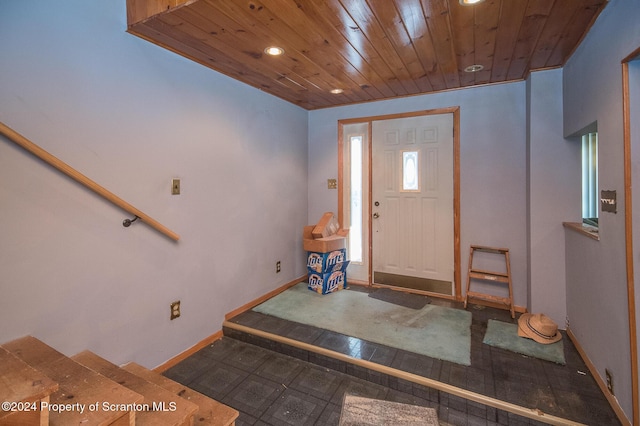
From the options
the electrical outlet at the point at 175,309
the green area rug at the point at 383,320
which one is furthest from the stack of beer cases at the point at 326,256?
the electrical outlet at the point at 175,309

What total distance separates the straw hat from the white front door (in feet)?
2.78

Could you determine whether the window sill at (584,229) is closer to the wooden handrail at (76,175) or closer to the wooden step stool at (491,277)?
the wooden step stool at (491,277)

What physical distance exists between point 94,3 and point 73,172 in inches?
39.9

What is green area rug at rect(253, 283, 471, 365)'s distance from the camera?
91.4 inches

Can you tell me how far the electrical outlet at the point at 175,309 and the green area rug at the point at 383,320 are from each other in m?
0.81

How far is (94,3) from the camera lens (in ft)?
5.85

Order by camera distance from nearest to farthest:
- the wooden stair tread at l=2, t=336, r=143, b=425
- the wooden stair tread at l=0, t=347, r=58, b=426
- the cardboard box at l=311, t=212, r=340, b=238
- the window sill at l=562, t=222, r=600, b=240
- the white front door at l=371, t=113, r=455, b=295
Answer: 1. the wooden stair tread at l=0, t=347, r=58, b=426
2. the wooden stair tread at l=2, t=336, r=143, b=425
3. the window sill at l=562, t=222, r=600, b=240
4. the white front door at l=371, t=113, r=455, b=295
5. the cardboard box at l=311, t=212, r=340, b=238

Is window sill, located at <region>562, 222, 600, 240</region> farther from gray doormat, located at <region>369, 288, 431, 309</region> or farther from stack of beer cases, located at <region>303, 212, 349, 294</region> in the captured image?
stack of beer cases, located at <region>303, 212, 349, 294</region>

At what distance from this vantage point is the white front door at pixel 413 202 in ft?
10.8

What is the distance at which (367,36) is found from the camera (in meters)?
2.04

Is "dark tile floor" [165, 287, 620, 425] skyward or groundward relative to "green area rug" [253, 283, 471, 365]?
groundward

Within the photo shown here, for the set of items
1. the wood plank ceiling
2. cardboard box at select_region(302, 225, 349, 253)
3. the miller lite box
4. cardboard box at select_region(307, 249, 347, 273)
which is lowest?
the miller lite box

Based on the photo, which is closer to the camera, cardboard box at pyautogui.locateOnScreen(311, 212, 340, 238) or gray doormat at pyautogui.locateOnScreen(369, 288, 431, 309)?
gray doormat at pyautogui.locateOnScreen(369, 288, 431, 309)

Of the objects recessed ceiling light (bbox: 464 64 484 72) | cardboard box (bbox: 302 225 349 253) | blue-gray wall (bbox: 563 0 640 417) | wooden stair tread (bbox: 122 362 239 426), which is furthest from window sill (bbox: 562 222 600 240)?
wooden stair tread (bbox: 122 362 239 426)
